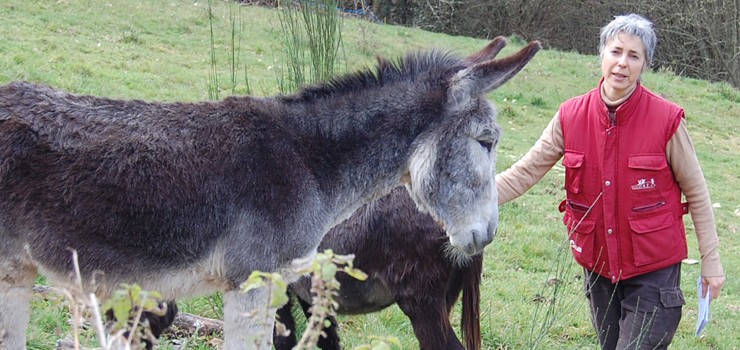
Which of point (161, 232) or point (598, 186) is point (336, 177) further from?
point (598, 186)

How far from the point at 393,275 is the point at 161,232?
141cm

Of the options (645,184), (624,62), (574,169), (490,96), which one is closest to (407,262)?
(574,169)

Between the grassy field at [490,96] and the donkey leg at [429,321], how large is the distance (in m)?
0.45

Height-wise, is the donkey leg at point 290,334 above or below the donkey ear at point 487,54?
below

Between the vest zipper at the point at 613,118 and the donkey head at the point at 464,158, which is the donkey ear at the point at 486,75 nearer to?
the donkey head at the point at 464,158

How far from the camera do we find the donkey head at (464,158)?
3391 mm

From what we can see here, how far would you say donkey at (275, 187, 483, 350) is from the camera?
407 cm

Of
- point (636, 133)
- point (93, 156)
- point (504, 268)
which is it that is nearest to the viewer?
point (93, 156)

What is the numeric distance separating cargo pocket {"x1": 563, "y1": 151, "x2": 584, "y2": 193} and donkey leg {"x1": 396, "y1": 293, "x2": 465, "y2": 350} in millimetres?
881

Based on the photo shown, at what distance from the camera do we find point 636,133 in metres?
3.94

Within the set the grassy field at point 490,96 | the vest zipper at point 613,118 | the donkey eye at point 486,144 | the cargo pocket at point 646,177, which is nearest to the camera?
the donkey eye at point 486,144

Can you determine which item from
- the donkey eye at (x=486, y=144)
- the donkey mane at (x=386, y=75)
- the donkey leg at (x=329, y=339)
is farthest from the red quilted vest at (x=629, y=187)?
the donkey leg at (x=329, y=339)

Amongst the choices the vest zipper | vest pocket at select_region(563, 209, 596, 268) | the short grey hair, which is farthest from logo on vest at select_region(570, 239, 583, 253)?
the short grey hair

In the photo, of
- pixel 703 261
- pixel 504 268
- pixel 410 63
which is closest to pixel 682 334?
pixel 504 268
